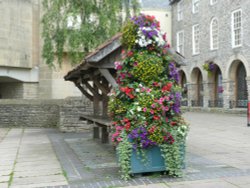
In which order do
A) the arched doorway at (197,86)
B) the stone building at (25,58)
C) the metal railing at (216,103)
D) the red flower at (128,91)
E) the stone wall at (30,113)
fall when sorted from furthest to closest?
the arched doorway at (197,86) → the metal railing at (216,103) → the stone building at (25,58) → the stone wall at (30,113) → the red flower at (128,91)

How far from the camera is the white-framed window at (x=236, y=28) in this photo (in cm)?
1962

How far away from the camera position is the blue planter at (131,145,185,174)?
5449 millimetres

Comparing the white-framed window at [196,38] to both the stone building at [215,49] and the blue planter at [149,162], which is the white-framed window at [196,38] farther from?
the blue planter at [149,162]

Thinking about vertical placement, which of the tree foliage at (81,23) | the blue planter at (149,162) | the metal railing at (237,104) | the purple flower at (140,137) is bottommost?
the blue planter at (149,162)

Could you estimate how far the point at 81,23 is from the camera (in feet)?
42.7

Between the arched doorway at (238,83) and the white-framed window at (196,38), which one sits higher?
the white-framed window at (196,38)

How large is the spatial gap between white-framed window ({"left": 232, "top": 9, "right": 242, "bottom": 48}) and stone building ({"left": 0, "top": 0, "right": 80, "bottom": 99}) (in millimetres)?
10083

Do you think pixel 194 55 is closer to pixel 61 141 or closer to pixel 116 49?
pixel 61 141

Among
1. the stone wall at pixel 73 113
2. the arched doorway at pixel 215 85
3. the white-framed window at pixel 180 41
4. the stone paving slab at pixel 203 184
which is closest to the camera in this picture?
the stone paving slab at pixel 203 184

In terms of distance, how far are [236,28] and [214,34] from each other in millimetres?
2583

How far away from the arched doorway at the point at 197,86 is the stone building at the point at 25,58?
9234mm

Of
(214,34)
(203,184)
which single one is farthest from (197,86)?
(203,184)

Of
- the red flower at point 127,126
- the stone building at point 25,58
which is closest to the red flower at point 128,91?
the red flower at point 127,126

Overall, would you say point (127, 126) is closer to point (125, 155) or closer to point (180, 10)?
point (125, 155)
